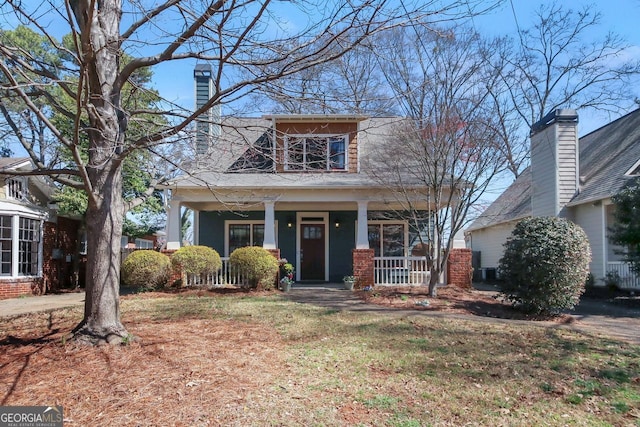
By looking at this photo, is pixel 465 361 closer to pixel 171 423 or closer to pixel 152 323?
pixel 171 423

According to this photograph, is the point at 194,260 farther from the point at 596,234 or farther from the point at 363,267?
the point at 596,234

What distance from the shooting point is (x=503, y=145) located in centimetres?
1074

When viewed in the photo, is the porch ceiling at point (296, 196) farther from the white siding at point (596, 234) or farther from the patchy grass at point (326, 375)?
the patchy grass at point (326, 375)

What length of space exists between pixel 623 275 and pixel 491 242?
9.10 metres

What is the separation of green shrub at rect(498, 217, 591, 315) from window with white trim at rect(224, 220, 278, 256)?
9326 mm

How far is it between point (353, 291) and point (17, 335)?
7.98 m

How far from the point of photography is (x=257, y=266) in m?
12.2

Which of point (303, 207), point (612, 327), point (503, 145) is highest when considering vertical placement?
point (503, 145)

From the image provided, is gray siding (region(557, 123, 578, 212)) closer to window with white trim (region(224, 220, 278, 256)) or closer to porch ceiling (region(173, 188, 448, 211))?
porch ceiling (region(173, 188, 448, 211))

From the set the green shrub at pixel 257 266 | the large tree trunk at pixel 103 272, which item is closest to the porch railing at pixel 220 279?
the green shrub at pixel 257 266

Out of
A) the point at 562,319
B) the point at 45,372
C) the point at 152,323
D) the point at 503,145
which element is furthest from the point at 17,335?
the point at 503,145

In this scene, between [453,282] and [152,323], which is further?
[453,282]

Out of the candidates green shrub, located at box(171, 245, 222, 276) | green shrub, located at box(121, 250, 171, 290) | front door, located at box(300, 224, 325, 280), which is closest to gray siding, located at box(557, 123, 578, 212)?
front door, located at box(300, 224, 325, 280)

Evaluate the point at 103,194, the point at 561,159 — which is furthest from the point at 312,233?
the point at 103,194
